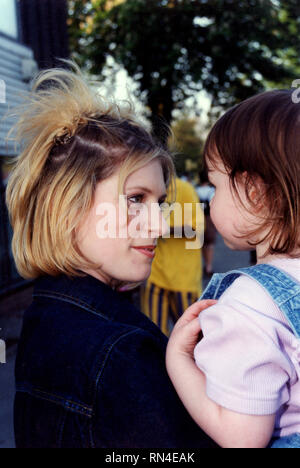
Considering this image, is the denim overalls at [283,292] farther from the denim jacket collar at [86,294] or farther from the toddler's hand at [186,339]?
the denim jacket collar at [86,294]

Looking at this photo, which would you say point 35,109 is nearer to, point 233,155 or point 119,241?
point 119,241

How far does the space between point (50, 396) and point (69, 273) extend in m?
0.35

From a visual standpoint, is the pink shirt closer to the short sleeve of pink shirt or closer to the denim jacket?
the short sleeve of pink shirt

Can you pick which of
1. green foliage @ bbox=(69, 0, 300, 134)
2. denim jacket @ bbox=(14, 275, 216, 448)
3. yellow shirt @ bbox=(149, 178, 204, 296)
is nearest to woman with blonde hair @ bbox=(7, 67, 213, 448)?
denim jacket @ bbox=(14, 275, 216, 448)

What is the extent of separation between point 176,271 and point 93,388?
291 cm

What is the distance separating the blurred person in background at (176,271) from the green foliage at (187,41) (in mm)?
9100

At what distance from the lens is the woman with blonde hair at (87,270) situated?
1109 mm

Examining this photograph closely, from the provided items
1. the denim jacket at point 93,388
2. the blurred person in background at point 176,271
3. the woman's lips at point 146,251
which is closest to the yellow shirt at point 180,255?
the blurred person in background at point 176,271

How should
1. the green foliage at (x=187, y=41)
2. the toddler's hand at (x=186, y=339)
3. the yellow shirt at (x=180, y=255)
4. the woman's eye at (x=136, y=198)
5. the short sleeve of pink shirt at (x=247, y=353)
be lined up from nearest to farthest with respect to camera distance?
the short sleeve of pink shirt at (x=247, y=353)
the toddler's hand at (x=186, y=339)
the woman's eye at (x=136, y=198)
the yellow shirt at (x=180, y=255)
the green foliage at (x=187, y=41)

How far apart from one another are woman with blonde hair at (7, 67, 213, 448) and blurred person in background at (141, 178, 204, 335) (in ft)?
7.58

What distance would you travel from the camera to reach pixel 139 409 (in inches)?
42.4

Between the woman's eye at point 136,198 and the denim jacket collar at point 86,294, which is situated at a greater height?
the woman's eye at point 136,198

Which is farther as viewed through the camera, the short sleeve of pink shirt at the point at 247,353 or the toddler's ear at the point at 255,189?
the toddler's ear at the point at 255,189

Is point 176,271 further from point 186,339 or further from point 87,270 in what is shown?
point 186,339
